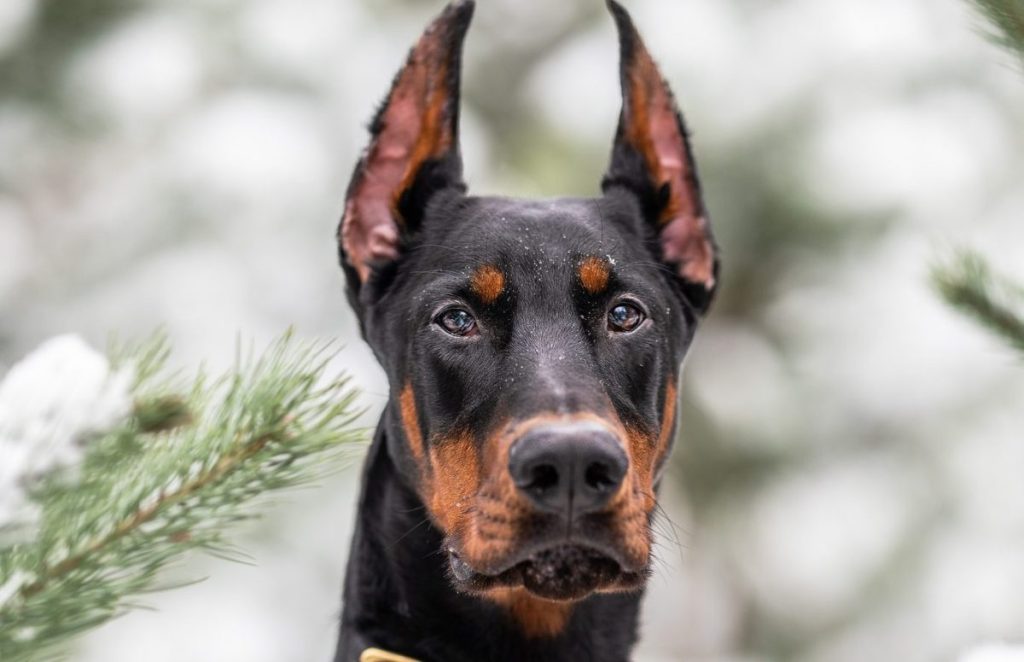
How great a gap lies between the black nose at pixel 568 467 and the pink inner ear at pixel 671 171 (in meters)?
1.06

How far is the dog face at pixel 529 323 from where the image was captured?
93.7 inches

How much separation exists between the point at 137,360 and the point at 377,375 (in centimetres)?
626

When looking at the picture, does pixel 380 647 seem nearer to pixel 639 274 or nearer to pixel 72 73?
pixel 639 274

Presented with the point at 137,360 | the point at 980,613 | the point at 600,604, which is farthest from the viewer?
the point at 980,613

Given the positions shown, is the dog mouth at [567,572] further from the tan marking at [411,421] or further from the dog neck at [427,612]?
the tan marking at [411,421]

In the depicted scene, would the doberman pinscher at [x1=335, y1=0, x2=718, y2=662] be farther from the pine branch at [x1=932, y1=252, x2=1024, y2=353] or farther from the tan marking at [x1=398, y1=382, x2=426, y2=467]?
the pine branch at [x1=932, y1=252, x2=1024, y2=353]

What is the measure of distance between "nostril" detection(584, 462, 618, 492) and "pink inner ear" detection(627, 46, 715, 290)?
1.09 meters

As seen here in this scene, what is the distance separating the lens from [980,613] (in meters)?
8.35

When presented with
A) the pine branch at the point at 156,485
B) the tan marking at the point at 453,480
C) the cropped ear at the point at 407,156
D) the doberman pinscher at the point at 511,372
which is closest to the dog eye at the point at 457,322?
the doberman pinscher at the point at 511,372

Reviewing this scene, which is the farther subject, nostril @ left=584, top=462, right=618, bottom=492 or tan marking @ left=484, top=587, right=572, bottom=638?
tan marking @ left=484, top=587, right=572, bottom=638


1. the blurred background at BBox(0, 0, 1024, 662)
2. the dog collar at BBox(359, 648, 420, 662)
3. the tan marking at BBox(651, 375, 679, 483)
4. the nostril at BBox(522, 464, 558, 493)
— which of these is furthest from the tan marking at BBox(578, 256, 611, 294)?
the blurred background at BBox(0, 0, 1024, 662)

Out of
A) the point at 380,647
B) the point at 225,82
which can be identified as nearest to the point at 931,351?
the point at 225,82

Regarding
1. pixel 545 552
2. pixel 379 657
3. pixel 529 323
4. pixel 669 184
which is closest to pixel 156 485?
pixel 545 552

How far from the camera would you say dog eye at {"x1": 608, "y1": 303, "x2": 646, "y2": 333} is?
9.43ft
